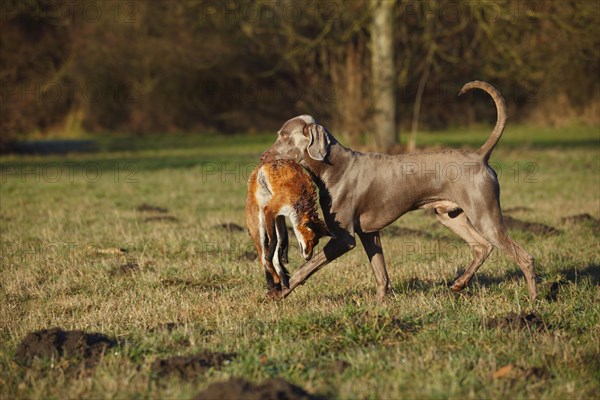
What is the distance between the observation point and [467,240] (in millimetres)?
6574

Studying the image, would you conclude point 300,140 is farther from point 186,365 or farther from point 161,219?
point 161,219

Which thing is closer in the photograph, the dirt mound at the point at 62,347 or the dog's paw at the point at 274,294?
the dirt mound at the point at 62,347

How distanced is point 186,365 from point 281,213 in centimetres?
175

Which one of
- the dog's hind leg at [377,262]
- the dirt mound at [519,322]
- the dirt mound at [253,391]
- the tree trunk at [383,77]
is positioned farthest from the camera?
the tree trunk at [383,77]

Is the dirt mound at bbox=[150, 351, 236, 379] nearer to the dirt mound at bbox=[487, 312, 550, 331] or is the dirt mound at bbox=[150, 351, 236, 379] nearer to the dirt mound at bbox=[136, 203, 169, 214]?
the dirt mound at bbox=[487, 312, 550, 331]

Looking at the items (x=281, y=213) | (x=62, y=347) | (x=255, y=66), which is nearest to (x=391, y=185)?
(x=281, y=213)

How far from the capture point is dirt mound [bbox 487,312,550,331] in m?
4.88

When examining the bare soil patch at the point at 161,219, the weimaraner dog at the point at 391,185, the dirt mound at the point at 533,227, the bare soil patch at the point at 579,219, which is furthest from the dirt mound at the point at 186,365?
the bare soil patch at the point at 579,219

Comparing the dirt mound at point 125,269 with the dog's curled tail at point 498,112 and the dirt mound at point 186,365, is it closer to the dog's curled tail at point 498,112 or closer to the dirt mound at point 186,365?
the dirt mound at point 186,365

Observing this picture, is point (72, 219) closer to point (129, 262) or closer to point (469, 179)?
point (129, 262)

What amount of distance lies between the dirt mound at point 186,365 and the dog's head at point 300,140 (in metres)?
2.25

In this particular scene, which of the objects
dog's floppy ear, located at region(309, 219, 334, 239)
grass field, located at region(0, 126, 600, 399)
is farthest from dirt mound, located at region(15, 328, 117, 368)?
dog's floppy ear, located at region(309, 219, 334, 239)

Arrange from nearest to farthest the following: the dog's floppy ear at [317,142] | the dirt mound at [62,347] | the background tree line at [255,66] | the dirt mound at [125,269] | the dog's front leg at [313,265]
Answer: the dirt mound at [62,347]
the dog's front leg at [313,265]
the dog's floppy ear at [317,142]
the dirt mound at [125,269]
the background tree line at [255,66]

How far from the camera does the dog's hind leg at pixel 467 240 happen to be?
632 cm
